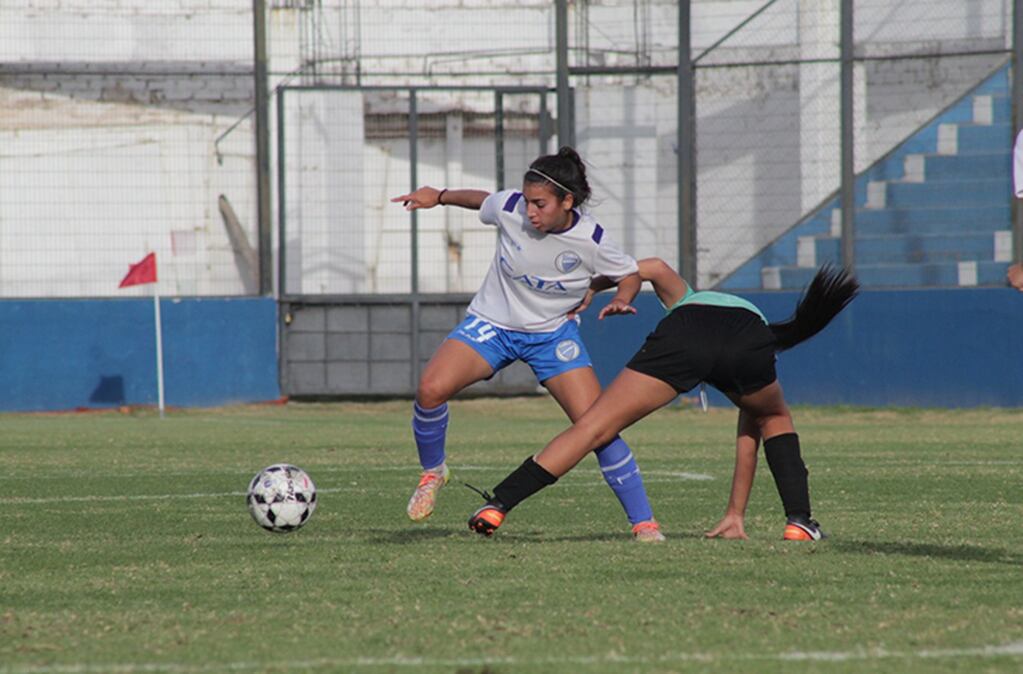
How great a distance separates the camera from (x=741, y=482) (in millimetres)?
7500

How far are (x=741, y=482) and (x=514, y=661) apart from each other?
3.26m

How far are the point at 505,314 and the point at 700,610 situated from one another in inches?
110

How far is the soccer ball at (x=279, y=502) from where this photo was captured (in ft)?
24.9

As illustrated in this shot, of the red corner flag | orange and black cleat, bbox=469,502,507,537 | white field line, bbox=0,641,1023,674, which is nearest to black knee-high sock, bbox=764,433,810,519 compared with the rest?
orange and black cleat, bbox=469,502,507,537

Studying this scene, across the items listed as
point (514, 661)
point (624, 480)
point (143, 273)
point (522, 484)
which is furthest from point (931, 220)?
point (514, 661)

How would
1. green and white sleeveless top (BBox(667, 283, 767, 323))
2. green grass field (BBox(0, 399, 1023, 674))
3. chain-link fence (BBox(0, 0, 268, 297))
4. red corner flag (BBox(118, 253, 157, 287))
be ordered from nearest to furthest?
green grass field (BBox(0, 399, 1023, 674)), green and white sleeveless top (BBox(667, 283, 767, 323)), red corner flag (BBox(118, 253, 157, 287)), chain-link fence (BBox(0, 0, 268, 297))

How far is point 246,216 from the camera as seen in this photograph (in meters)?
26.5

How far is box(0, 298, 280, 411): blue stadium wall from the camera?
23344mm

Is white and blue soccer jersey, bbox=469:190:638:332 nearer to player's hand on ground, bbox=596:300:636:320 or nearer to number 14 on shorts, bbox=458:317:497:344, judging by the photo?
number 14 on shorts, bbox=458:317:497:344

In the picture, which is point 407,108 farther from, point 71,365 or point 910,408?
point 910,408

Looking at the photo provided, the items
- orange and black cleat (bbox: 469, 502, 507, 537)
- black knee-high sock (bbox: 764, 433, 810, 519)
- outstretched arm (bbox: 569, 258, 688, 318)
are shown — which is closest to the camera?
orange and black cleat (bbox: 469, 502, 507, 537)

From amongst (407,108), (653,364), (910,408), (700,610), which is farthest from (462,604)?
(407,108)

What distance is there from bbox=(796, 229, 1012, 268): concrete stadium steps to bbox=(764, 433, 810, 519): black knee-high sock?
14.7 m

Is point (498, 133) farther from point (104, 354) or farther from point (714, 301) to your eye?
point (714, 301)
